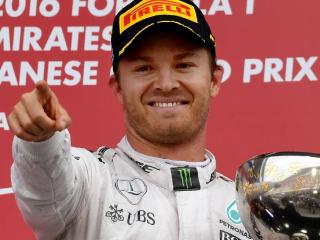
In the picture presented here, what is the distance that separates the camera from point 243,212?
5.13 feet

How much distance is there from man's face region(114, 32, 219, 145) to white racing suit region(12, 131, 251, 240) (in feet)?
0.21

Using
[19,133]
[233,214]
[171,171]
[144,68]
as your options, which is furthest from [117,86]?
[19,133]

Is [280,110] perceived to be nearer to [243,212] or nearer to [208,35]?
[208,35]

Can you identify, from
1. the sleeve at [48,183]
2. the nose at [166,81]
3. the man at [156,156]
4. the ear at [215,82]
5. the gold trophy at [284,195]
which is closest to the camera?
the gold trophy at [284,195]

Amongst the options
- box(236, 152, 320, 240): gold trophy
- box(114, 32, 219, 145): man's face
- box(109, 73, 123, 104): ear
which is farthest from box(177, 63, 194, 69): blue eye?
box(236, 152, 320, 240): gold trophy

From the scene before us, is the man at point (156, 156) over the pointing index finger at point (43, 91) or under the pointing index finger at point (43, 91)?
under

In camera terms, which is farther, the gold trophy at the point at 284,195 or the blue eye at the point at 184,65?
the blue eye at the point at 184,65

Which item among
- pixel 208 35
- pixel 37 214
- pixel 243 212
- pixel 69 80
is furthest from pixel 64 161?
pixel 69 80

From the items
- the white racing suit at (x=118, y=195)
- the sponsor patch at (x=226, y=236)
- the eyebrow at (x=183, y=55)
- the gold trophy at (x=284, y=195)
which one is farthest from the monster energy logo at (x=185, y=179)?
the gold trophy at (x=284, y=195)

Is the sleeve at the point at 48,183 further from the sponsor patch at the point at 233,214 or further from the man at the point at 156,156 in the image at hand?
the sponsor patch at the point at 233,214

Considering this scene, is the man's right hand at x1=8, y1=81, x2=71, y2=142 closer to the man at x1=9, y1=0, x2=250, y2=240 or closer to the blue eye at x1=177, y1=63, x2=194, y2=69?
the man at x1=9, y1=0, x2=250, y2=240

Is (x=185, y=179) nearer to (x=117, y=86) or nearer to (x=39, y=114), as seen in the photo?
(x=117, y=86)

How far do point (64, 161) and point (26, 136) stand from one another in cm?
16

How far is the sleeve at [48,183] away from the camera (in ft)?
5.45
